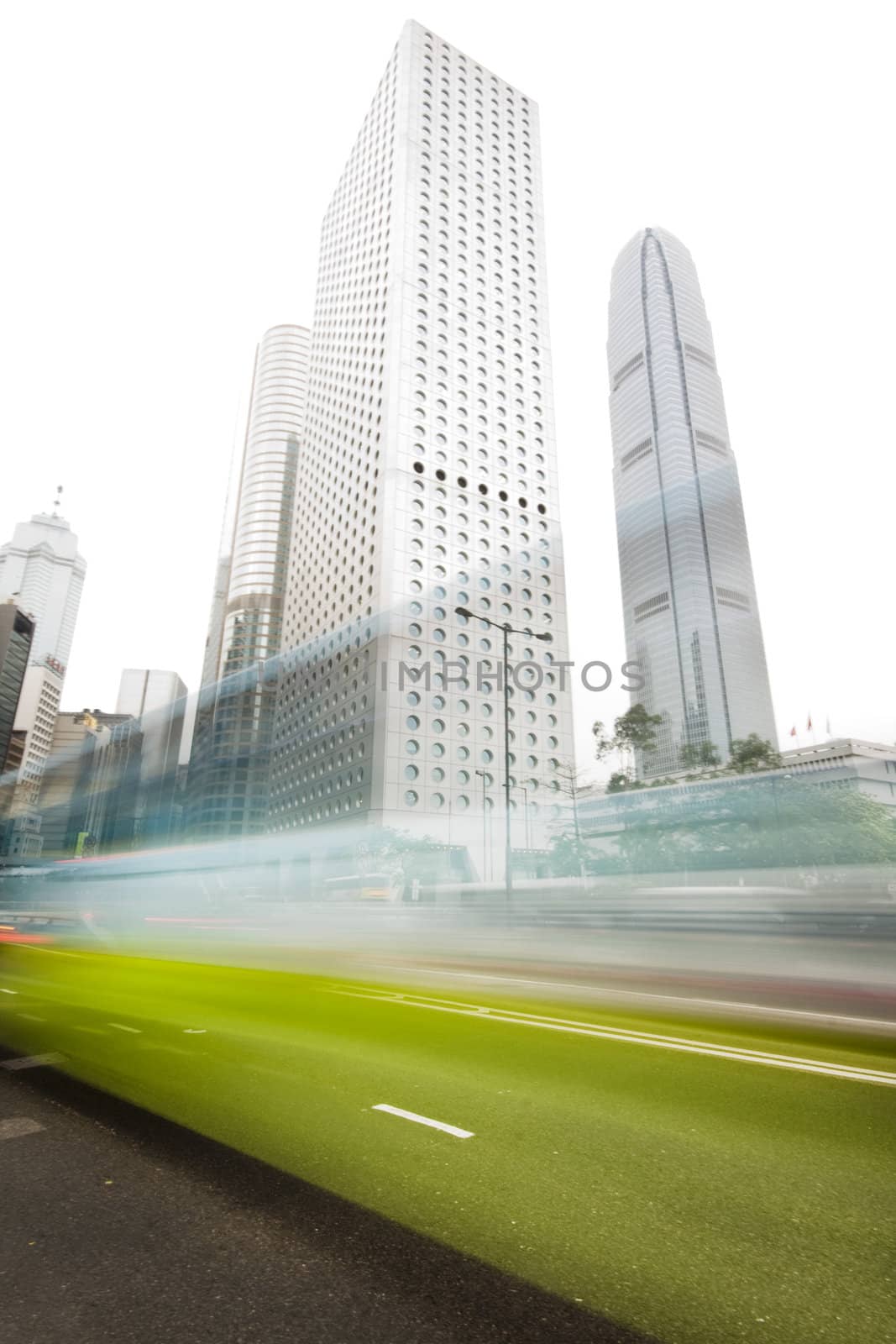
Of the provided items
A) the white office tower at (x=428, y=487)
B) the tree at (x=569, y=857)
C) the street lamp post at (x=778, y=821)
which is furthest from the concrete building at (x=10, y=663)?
the street lamp post at (x=778, y=821)

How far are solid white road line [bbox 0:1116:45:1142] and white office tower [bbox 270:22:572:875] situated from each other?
56.6m

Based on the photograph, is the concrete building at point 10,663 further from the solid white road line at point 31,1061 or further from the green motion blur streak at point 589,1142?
the green motion blur streak at point 589,1142

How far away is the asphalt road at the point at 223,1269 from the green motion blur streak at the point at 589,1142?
231 millimetres

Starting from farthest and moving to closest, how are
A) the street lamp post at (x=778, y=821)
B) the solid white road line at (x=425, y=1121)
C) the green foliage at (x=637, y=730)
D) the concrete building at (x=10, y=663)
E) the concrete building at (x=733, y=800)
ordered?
1. the concrete building at (x=10, y=663)
2. the green foliage at (x=637, y=730)
3. the concrete building at (x=733, y=800)
4. the street lamp post at (x=778, y=821)
5. the solid white road line at (x=425, y=1121)

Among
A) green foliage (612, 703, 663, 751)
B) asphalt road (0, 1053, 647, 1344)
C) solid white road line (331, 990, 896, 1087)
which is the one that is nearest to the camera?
asphalt road (0, 1053, 647, 1344)

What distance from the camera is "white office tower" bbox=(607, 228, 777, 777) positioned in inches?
5207

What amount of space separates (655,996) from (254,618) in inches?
4903

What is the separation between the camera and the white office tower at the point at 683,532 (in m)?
132

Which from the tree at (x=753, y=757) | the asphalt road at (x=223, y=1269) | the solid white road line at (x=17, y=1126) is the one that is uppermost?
the tree at (x=753, y=757)

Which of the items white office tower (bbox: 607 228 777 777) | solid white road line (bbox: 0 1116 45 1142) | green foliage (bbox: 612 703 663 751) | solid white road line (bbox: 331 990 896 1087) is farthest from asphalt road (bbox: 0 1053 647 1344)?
white office tower (bbox: 607 228 777 777)

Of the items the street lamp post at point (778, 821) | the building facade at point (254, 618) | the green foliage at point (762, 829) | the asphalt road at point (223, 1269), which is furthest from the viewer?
the building facade at point (254, 618)

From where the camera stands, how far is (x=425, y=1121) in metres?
4.94

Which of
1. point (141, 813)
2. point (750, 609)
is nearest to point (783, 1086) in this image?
point (141, 813)

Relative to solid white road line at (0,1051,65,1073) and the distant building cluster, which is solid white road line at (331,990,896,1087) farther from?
the distant building cluster
